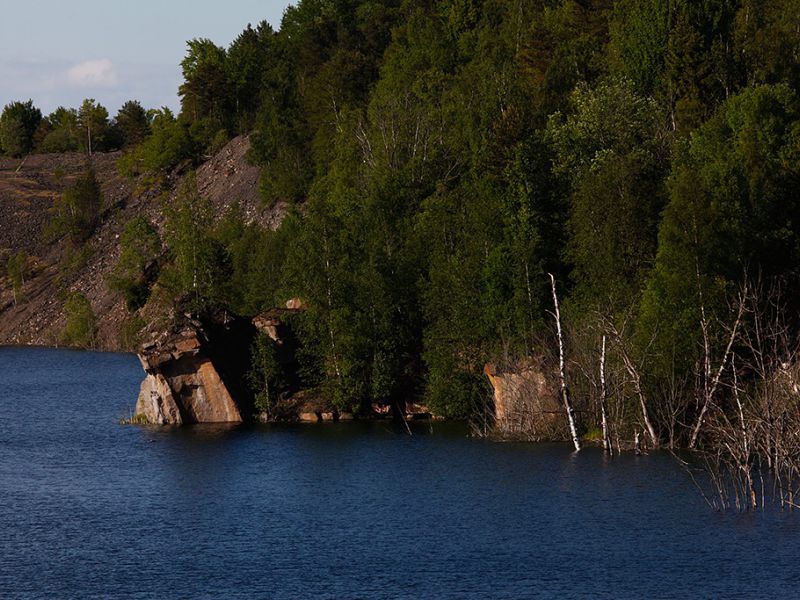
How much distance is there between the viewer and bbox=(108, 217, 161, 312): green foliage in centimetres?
15865

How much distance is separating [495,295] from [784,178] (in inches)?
774

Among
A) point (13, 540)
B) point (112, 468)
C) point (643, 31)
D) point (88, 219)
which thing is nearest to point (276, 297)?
point (112, 468)

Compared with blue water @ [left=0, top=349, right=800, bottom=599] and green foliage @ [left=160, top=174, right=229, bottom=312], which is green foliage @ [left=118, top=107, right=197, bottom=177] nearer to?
green foliage @ [left=160, top=174, right=229, bottom=312]

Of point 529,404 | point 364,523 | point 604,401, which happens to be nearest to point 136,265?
point 529,404

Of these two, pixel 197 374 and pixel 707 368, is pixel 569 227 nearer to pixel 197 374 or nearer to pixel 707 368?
pixel 707 368

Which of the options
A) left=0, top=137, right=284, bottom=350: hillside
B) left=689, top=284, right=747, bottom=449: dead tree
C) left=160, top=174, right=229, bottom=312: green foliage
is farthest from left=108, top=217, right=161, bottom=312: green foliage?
left=689, top=284, right=747, bottom=449: dead tree

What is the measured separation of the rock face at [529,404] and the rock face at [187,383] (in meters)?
20.4

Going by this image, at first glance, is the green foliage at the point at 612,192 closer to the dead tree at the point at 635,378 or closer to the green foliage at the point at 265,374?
the dead tree at the point at 635,378

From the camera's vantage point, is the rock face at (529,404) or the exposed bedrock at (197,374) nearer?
the rock face at (529,404)

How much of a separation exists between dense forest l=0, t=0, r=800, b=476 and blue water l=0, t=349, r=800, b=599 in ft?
19.4

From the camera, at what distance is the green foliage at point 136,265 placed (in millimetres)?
158650

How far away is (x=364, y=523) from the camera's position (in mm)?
58250

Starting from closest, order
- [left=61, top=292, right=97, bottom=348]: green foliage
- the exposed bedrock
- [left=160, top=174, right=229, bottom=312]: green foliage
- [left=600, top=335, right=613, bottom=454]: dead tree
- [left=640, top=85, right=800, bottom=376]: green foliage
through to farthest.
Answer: [left=600, top=335, right=613, bottom=454]: dead tree → [left=640, top=85, right=800, bottom=376]: green foliage → the exposed bedrock → [left=160, top=174, right=229, bottom=312]: green foliage → [left=61, top=292, right=97, bottom=348]: green foliage

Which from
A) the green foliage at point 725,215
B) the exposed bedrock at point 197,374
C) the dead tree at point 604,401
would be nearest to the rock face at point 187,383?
the exposed bedrock at point 197,374
